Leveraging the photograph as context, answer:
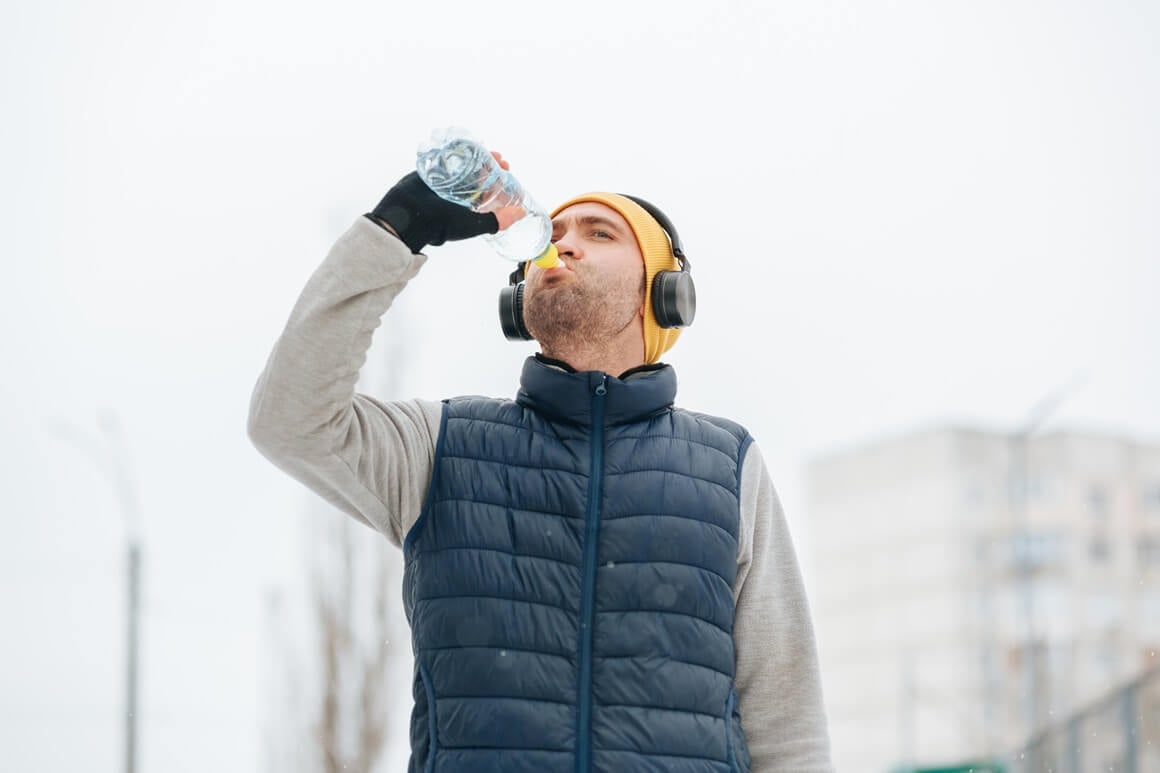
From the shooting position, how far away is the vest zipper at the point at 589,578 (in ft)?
6.24

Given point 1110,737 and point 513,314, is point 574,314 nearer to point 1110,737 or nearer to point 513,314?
point 513,314

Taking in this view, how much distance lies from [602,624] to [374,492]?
14.9 inches

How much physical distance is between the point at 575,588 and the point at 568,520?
0.10 metres

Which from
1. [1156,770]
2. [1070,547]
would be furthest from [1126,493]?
[1156,770]

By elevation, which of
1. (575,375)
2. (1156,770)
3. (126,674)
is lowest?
(1156,770)

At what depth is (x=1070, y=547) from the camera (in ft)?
147

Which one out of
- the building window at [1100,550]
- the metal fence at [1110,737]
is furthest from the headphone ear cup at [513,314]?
the building window at [1100,550]

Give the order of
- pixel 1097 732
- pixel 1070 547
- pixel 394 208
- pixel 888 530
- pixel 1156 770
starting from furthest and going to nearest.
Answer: pixel 888 530 < pixel 1070 547 < pixel 1156 770 < pixel 1097 732 < pixel 394 208

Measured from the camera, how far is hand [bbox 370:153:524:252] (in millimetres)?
1885

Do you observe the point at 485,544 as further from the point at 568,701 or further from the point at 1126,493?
the point at 1126,493

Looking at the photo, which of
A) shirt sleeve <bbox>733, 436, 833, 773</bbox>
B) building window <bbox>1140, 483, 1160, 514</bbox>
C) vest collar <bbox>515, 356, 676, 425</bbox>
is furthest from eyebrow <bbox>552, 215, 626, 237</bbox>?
building window <bbox>1140, 483, 1160, 514</bbox>

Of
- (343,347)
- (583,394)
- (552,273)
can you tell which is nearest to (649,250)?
(552,273)

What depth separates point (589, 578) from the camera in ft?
6.53

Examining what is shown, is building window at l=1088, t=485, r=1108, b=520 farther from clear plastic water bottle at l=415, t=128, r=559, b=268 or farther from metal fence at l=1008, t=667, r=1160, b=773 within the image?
clear plastic water bottle at l=415, t=128, r=559, b=268
